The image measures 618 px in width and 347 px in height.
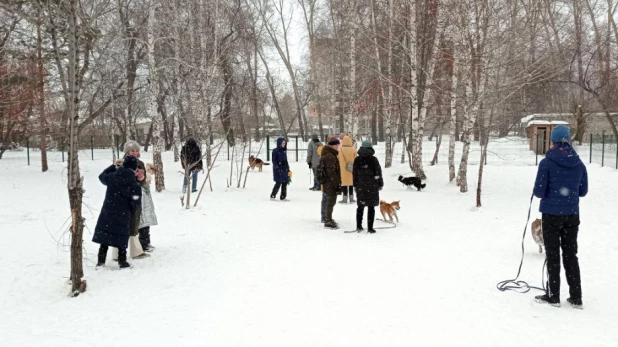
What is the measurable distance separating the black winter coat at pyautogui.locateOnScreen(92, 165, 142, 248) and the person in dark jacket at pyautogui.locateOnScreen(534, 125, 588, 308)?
4437 millimetres

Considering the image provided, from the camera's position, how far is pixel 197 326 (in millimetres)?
4016

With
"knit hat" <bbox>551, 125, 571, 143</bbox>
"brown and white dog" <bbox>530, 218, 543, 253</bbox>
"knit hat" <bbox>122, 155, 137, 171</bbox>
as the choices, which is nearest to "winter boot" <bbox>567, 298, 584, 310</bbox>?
"knit hat" <bbox>551, 125, 571, 143</bbox>

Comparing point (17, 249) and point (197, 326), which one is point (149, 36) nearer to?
point (17, 249)

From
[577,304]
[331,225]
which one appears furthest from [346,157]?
[577,304]

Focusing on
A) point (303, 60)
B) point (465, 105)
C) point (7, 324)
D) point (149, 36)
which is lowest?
point (7, 324)

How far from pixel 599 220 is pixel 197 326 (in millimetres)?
8095

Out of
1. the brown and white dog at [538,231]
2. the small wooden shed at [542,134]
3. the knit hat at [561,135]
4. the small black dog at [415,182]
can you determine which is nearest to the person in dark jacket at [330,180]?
the brown and white dog at [538,231]

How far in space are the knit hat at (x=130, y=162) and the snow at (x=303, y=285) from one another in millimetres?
666

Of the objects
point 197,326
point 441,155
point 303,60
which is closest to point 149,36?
point 197,326

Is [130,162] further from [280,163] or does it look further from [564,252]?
[280,163]

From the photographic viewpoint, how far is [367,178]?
7.57 m

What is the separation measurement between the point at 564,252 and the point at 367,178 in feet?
11.5

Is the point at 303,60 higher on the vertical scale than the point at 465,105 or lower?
higher

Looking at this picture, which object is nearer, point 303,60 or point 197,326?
point 197,326
